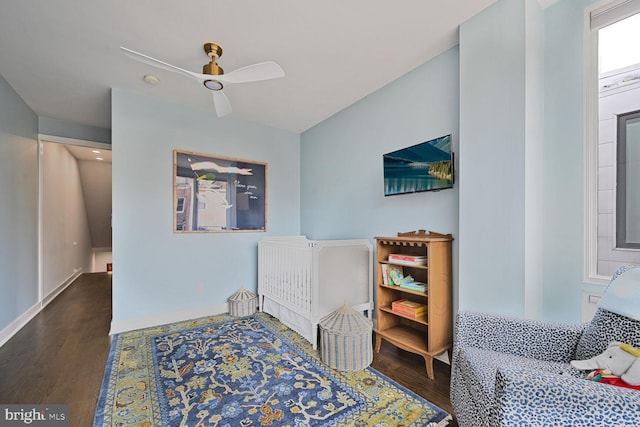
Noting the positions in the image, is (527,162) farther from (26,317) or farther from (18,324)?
(26,317)

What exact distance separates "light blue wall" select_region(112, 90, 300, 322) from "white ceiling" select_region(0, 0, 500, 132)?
312 millimetres

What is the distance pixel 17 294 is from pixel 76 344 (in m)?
1.11

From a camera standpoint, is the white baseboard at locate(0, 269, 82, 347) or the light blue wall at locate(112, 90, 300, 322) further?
the light blue wall at locate(112, 90, 300, 322)

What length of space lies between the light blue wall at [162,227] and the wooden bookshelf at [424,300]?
1.91 m

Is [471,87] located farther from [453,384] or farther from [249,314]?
[249,314]

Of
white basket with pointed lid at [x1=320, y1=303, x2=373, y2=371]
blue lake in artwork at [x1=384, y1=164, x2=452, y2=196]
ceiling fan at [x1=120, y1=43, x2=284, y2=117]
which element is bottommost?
white basket with pointed lid at [x1=320, y1=303, x2=373, y2=371]

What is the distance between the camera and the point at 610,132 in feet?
5.06

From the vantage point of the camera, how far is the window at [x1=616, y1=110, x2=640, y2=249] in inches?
57.6

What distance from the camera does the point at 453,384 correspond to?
1.39 m

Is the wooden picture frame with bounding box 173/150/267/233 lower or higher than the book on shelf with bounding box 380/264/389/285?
Result: higher

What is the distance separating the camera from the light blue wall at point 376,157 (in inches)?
86.0

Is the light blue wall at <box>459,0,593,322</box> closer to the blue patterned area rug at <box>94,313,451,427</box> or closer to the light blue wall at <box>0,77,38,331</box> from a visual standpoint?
the blue patterned area rug at <box>94,313,451,427</box>

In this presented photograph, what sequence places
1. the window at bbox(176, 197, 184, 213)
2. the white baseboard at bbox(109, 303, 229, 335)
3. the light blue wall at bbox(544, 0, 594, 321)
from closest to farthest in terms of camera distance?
the light blue wall at bbox(544, 0, 594, 321) < the white baseboard at bbox(109, 303, 229, 335) < the window at bbox(176, 197, 184, 213)

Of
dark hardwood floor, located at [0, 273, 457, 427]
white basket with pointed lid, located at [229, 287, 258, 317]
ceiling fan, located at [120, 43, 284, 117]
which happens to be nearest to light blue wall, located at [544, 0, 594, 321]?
dark hardwood floor, located at [0, 273, 457, 427]
